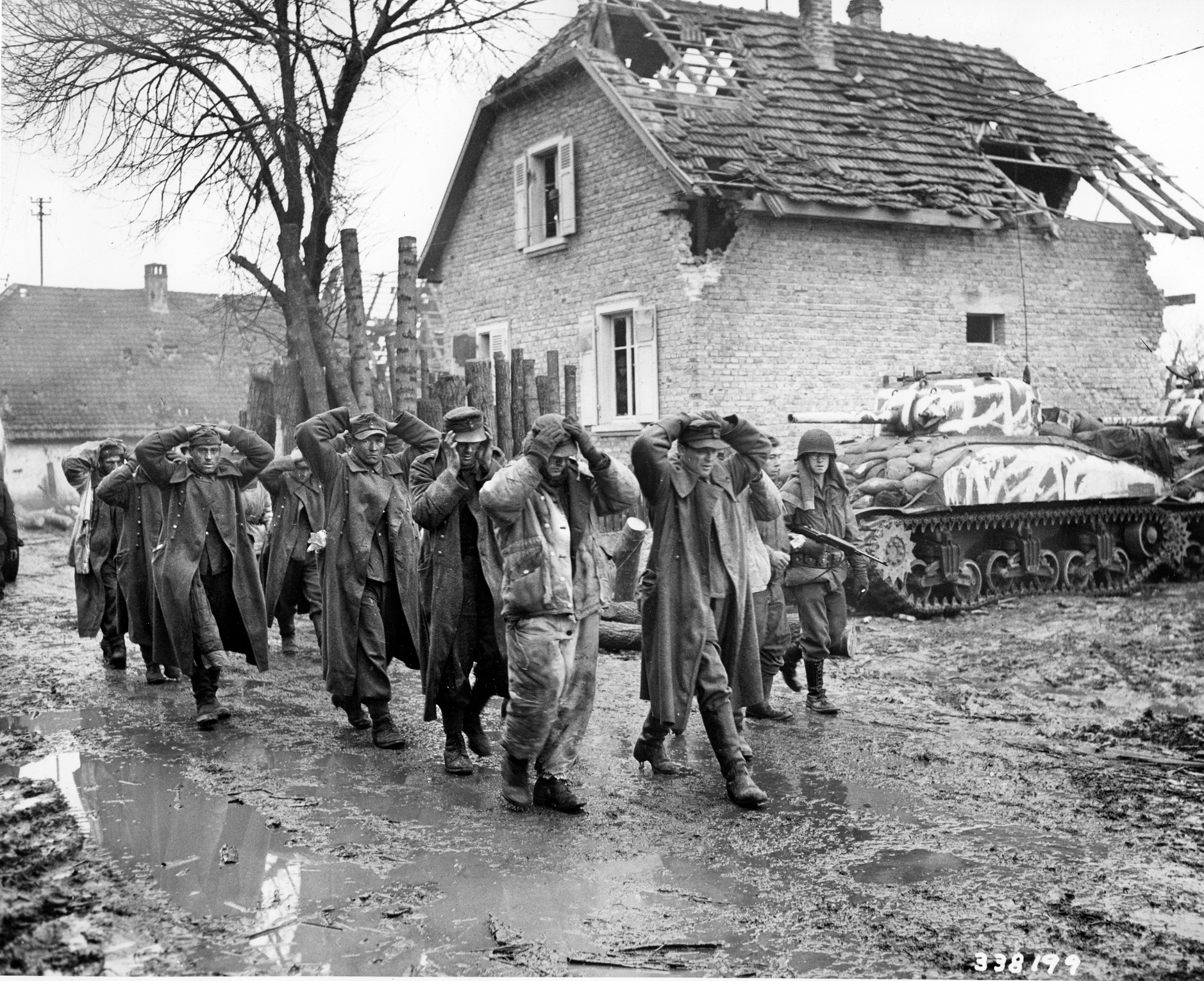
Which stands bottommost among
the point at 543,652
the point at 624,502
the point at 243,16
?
the point at 543,652

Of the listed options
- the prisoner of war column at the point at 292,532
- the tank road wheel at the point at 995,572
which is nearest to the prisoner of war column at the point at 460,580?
the prisoner of war column at the point at 292,532

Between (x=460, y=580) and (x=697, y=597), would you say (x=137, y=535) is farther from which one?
(x=697, y=597)

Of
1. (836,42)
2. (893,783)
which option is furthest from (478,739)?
(836,42)

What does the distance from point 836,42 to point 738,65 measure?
2.44m

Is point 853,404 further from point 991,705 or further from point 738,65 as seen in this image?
point 991,705

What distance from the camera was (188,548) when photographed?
7.95m

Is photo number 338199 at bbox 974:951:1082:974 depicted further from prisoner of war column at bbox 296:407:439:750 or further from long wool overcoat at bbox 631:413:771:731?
prisoner of war column at bbox 296:407:439:750

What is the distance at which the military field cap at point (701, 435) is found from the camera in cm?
634

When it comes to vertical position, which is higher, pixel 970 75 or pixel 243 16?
pixel 970 75

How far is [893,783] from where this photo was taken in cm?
643

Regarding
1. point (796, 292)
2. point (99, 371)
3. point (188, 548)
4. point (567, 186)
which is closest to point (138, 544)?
point (188, 548)

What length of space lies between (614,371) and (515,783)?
13265 millimetres

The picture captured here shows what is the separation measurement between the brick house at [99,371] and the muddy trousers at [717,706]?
25750 mm

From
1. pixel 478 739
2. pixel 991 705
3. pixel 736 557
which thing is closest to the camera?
pixel 736 557
